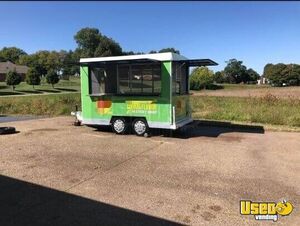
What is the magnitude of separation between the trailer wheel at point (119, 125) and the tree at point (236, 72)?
114971 mm

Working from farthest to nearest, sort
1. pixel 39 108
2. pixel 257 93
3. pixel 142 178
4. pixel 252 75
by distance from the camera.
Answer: pixel 252 75
pixel 257 93
pixel 39 108
pixel 142 178

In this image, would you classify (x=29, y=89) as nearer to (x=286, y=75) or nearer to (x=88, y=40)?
(x=88, y=40)

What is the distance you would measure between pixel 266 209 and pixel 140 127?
20.8 feet

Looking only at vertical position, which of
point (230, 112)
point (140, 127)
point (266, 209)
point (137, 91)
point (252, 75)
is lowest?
point (266, 209)

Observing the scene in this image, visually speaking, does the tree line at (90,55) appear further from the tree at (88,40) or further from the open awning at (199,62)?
the open awning at (199,62)

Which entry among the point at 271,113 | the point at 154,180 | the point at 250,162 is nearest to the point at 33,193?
the point at 154,180

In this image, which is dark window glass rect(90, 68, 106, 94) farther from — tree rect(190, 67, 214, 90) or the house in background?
the house in background

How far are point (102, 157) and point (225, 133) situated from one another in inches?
212

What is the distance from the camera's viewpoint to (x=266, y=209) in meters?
4.69

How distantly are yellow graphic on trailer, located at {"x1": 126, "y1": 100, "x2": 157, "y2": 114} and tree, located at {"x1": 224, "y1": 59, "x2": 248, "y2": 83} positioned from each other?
115076 mm

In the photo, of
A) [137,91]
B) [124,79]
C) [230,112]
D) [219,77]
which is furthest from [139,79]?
[219,77]

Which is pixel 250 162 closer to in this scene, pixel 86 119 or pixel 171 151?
pixel 171 151

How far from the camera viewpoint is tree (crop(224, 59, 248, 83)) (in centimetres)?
12012

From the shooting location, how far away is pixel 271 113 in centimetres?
1428
